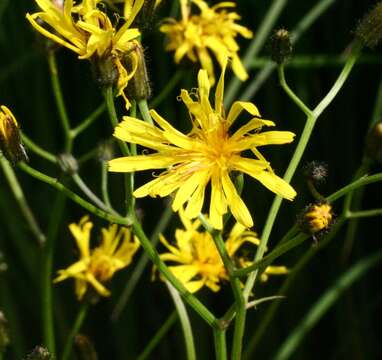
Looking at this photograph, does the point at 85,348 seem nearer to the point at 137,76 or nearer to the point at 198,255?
the point at 198,255

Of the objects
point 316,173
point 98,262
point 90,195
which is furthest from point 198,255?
point 316,173

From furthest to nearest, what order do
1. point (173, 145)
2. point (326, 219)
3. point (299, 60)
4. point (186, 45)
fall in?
point (299, 60) < point (186, 45) < point (173, 145) < point (326, 219)

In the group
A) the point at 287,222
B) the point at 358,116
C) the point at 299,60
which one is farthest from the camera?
the point at 358,116

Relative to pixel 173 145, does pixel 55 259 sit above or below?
below

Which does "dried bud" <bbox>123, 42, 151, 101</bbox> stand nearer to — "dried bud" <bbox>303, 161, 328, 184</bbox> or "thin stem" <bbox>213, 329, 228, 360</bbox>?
"dried bud" <bbox>303, 161, 328, 184</bbox>

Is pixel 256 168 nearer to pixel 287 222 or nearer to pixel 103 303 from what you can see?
pixel 287 222

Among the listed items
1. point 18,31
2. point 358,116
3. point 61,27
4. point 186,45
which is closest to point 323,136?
point 358,116

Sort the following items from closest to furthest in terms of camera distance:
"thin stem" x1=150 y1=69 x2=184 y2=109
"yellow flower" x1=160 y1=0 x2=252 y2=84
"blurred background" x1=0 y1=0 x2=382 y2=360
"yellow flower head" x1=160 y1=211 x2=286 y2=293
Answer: "yellow flower head" x1=160 y1=211 x2=286 y2=293
"thin stem" x1=150 y1=69 x2=184 y2=109
"yellow flower" x1=160 y1=0 x2=252 y2=84
"blurred background" x1=0 y1=0 x2=382 y2=360

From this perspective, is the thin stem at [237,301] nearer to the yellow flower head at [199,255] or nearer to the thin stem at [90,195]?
the thin stem at [90,195]

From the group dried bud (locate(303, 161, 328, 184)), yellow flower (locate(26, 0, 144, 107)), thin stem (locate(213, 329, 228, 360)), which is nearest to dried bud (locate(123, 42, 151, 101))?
yellow flower (locate(26, 0, 144, 107))
